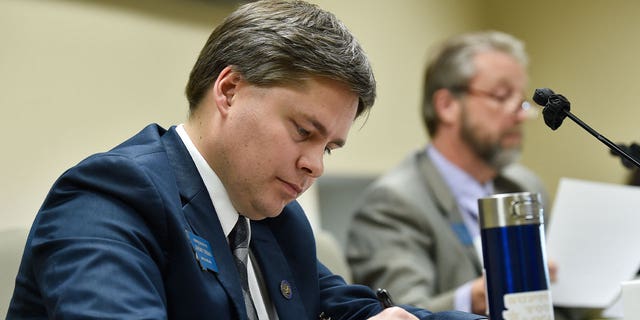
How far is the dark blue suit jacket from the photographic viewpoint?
1.20 m

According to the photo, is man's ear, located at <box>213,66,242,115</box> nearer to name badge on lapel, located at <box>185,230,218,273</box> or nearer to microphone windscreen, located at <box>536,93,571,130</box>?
name badge on lapel, located at <box>185,230,218,273</box>

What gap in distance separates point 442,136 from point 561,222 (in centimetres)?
84

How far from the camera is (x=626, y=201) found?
2822 millimetres

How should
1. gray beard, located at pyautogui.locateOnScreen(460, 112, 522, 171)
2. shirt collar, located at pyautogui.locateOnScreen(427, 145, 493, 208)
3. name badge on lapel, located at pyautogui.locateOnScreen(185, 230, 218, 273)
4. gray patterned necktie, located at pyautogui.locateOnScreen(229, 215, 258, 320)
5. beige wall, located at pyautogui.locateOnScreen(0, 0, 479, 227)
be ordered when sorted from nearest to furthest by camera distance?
1. name badge on lapel, located at pyautogui.locateOnScreen(185, 230, 218, 273)
2. gray patterned necktie, located at pyautogui.locateOnScreen(229, 215, 258, 320)
3. beige wall, located at pyautogui.locateOnScreen(0, 0, 479, 227)
4. shirt collar, located at pyautogui.locateOnScreen(427, 145, 493, 208)
5. gray beard, located at pyautogui.locateOnScreen(460, 112, 522, 171)

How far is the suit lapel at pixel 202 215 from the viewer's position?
1.44 metres

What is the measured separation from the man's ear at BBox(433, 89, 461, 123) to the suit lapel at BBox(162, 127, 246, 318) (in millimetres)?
2108

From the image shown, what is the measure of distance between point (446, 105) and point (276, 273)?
2.04 meters

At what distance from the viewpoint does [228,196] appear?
160cm

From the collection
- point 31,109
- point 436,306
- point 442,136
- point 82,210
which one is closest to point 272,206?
point 82,210

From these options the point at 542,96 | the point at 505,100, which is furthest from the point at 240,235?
the point at 505,100

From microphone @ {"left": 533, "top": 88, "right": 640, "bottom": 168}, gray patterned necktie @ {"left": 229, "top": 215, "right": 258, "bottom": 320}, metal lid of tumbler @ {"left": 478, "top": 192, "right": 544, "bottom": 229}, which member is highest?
microphone @ {"left": 533, "top": 88, "right": 640, "bottom": 168}

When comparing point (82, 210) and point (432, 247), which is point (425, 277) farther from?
point (82, 210)

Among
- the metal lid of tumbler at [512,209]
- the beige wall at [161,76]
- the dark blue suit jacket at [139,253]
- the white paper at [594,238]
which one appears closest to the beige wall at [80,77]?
the beige wall at [161,76]

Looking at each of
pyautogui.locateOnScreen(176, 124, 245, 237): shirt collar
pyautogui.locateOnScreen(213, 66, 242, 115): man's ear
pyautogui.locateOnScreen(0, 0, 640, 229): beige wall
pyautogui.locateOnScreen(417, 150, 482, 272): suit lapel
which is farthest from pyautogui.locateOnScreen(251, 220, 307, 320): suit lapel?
pyautogui.locateOnScreen(417, 150, 482, 272): suit lapel
